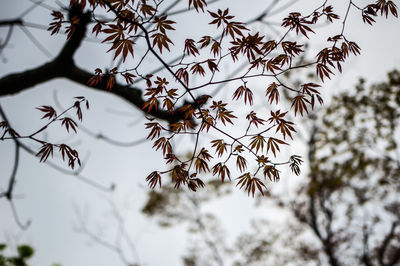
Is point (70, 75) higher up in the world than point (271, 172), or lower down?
higher up

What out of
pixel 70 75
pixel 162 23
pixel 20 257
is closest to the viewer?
pixel 162 23

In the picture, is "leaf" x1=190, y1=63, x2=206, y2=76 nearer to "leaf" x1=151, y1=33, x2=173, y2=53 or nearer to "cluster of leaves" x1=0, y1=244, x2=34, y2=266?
"leaf" x1=151, y1=33, x2=173, y2=53

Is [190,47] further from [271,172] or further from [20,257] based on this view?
[20,257]

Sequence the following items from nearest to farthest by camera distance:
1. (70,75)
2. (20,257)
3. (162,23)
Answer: (162,23), (70,75), (20,257)

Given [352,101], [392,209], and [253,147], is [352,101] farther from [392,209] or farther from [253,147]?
[253,147]

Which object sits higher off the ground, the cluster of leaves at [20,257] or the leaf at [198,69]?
the leaf at [198,69]

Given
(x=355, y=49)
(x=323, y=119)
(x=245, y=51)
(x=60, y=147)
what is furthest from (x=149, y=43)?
(x=323, y=119)

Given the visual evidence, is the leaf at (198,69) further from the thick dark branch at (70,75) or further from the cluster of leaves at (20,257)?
the cluster of leaves at (20,257)

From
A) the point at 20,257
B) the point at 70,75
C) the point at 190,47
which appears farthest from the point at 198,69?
the point at 20,257

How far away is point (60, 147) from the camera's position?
5.85 feet

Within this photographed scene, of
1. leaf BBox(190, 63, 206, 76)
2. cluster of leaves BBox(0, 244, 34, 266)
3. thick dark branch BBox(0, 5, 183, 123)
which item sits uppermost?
thick dark branch BBox(0, 5, 183, 123)

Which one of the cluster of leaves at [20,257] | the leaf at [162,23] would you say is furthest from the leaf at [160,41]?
the cluster of leaves at [20,257]

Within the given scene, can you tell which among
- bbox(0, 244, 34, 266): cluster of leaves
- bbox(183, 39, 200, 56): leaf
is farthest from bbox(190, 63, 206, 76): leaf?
bbox(0, 244, 34, 266): cluster of leaves

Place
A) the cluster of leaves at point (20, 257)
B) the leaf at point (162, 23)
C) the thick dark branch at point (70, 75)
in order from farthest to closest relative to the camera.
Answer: the cluster of leaves at point (20, 257) → the thick dark branch at point (70, 75) → the leaf at point (162, 23)
